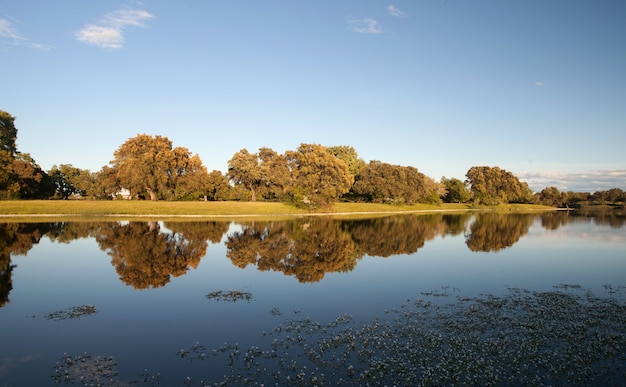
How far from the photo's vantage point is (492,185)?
161 m

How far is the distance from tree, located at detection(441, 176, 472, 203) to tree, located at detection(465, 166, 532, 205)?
4.05 m

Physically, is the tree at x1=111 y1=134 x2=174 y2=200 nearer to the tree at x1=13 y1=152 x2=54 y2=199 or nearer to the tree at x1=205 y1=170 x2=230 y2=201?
the tree at x1=205 y1=170 x2=230 y2=201

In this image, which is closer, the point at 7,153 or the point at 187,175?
the point at 7,153

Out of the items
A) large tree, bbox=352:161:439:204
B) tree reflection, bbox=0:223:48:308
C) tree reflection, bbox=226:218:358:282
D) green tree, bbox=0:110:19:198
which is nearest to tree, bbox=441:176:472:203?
large tree, bbox=352:161:439:204

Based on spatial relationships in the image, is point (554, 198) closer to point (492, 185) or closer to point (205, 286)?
point (492, 185)

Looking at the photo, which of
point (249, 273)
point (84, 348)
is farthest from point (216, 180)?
point (84, 348)

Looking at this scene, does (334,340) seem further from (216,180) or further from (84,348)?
(216,180)

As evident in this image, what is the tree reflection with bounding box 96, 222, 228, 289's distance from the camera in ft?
88.7

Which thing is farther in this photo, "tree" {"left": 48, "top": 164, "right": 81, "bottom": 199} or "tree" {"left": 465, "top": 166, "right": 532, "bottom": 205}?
"tree" {"left": 465, "top": 166, "right": 532, "bottom": 205}

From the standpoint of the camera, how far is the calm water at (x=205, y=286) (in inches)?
540

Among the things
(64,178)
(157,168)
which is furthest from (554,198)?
(64,178)

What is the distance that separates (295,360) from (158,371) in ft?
14.1

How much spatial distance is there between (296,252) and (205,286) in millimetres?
14051

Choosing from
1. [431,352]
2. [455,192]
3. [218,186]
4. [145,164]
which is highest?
[145,164]
